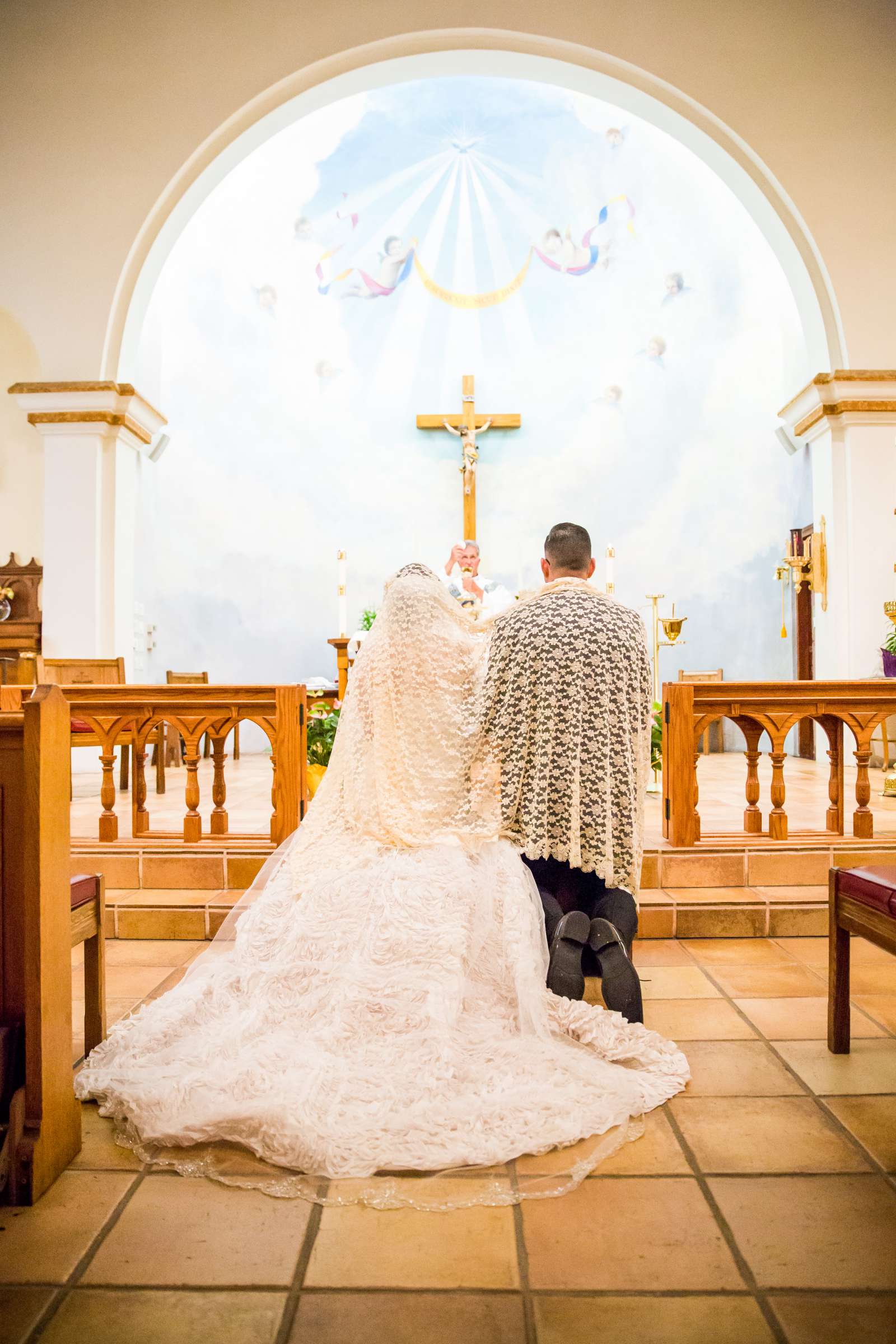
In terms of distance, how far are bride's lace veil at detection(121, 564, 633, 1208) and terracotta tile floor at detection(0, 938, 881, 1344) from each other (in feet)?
2.38

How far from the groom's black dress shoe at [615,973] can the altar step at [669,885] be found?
54.1 inches

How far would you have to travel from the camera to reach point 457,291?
37.2ft

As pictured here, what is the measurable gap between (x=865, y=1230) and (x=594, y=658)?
1.72 m

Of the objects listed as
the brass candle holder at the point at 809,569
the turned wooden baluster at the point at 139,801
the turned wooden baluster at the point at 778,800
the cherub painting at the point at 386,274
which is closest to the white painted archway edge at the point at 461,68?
the brass candle holder at the point at 809,569

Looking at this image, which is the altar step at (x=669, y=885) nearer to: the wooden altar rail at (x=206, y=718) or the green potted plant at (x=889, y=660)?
the wooden altar rail at (x=206, y=718)

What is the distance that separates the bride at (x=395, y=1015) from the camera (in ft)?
6.95

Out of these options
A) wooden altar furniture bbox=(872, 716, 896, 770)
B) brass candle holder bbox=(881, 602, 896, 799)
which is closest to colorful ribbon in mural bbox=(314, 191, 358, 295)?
brass candle holder bbox=(881, 602, 896, 799)

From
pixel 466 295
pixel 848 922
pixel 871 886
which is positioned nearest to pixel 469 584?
pixel 848 922

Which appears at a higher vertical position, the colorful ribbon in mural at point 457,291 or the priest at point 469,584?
the colorful ribbon in mural at point 457,291

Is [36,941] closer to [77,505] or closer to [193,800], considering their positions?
[193,800]

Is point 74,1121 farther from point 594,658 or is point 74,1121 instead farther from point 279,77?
point 279,77

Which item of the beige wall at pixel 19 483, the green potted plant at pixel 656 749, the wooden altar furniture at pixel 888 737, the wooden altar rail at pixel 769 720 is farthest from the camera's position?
the beige wall at pixel 19 483

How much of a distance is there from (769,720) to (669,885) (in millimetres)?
917

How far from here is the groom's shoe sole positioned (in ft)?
8.91
